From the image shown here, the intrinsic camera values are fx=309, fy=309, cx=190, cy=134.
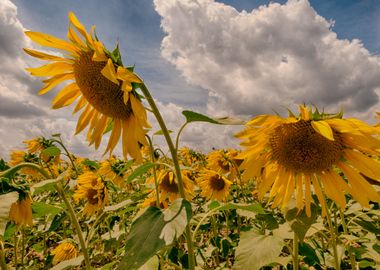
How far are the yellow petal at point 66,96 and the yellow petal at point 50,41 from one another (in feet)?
1.15

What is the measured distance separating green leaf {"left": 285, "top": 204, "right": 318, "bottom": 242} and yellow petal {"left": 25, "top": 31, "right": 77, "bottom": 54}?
1463mm

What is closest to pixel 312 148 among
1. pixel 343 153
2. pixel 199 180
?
pixel 343 153

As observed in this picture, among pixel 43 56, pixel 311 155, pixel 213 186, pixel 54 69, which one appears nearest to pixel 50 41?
pixel 43 56

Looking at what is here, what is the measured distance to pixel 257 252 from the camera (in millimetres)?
1500

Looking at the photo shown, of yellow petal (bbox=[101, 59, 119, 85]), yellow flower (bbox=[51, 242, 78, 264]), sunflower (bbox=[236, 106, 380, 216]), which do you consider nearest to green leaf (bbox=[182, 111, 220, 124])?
yellow petal (bbox=[101, 59, 119, 85])

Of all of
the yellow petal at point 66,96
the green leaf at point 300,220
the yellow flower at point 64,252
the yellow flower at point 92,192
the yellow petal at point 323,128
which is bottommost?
the yellow flower at point 64,252

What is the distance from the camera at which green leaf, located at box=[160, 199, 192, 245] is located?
102 cm

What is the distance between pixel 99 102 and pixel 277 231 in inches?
50.4

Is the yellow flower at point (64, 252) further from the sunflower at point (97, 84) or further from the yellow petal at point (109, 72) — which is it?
the yellow petal at point (109, 72)

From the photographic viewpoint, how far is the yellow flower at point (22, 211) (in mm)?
2070

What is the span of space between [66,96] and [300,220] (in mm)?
1603

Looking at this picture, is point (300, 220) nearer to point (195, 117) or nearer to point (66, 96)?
point (195, 117)

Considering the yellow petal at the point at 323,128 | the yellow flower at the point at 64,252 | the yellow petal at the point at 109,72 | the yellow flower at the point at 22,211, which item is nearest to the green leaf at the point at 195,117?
the yellow petal at the point at 109,72

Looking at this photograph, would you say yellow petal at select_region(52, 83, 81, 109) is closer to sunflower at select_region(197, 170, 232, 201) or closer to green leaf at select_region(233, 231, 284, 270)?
green leaf at select_region(233, 231, 284, 270)
